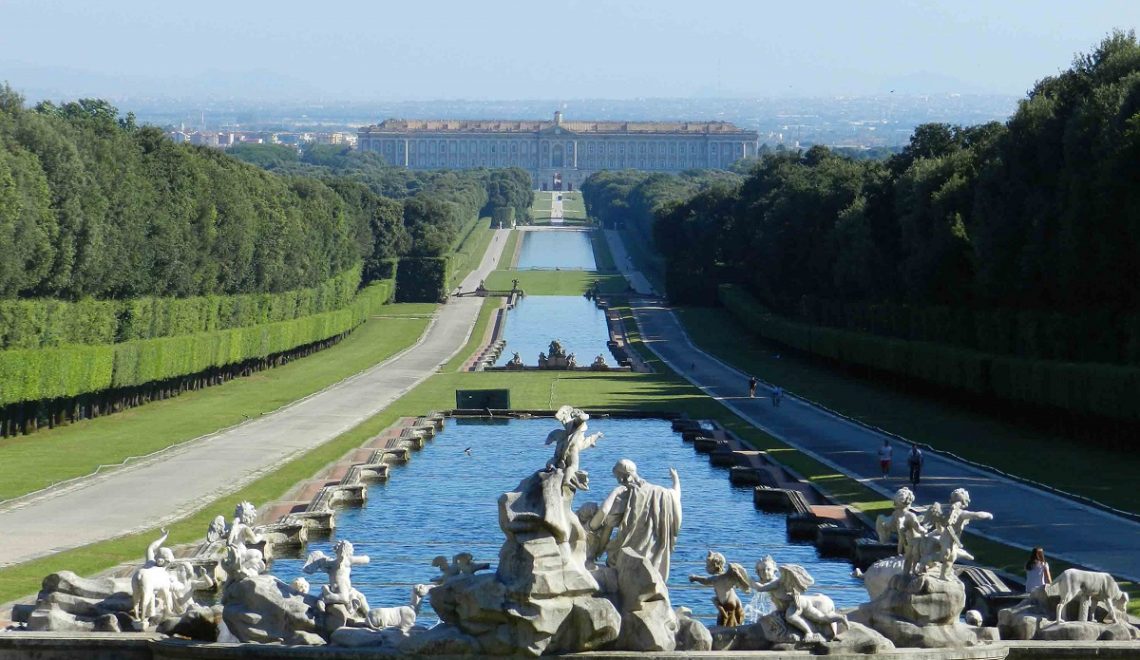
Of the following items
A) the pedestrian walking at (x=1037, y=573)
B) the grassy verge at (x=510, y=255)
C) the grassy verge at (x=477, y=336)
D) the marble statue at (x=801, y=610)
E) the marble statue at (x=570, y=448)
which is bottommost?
the grassy verge at (x=510, y=255)

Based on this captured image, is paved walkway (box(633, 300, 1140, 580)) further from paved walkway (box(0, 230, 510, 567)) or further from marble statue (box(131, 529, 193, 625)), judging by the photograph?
marble statue (box(131, 529, 193, 625))

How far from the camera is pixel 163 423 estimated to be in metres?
62.8

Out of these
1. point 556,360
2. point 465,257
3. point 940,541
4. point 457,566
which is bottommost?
point 465,257

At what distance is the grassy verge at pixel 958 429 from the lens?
47.1 m

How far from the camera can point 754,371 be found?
282 ft

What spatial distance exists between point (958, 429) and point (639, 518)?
129 ft

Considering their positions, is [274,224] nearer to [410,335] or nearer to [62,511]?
[410,335]

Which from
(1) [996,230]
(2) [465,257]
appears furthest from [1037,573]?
(2) [465,257]

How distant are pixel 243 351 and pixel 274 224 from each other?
1568cm

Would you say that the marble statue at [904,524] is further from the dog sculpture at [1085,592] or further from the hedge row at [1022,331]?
the hedge row at [1022,331]

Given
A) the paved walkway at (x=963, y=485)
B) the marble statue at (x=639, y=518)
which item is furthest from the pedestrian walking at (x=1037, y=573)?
the marble statue at (x=639, y=518)

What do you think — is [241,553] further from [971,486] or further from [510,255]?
[510,255]

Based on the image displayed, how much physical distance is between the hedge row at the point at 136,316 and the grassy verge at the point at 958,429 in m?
20.5

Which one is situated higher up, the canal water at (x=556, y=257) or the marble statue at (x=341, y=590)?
the marble statue at (x=341, y=590)
